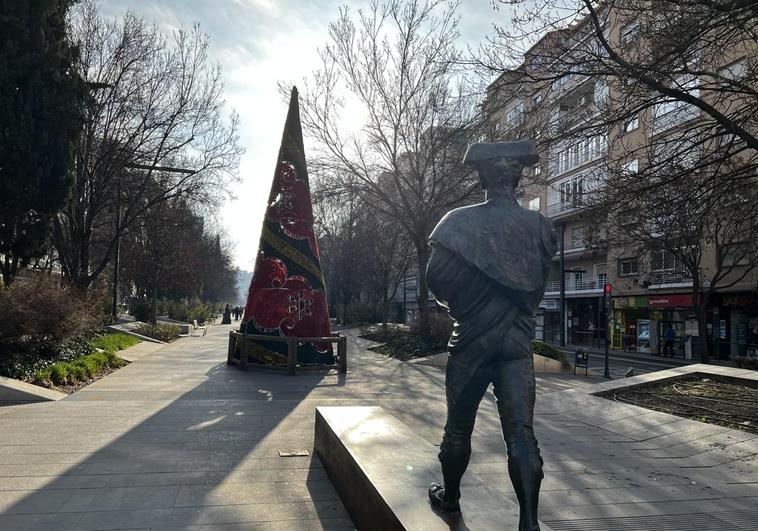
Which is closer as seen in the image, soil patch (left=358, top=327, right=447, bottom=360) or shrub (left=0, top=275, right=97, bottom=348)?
shrub (left=0, top=275, right=97, bottom=348)

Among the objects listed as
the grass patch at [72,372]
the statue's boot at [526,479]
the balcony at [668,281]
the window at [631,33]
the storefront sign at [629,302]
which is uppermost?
the window at [631,33]

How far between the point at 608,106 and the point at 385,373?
8415 mm

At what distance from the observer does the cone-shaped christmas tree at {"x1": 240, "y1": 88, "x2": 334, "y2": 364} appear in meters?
14.1

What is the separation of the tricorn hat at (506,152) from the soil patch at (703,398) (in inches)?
253

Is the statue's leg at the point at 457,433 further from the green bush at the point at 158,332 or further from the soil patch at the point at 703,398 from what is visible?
the green bush at the point at 158,332

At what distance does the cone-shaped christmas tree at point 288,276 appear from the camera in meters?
14.1

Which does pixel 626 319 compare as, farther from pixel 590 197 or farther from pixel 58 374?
pixel 58 374

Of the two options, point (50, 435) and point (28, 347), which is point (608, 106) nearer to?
point (50, 435)

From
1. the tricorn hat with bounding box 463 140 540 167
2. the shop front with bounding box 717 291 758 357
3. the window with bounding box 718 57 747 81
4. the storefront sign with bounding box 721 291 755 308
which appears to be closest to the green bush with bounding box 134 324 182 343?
the window with bounding box 718 57 747 81

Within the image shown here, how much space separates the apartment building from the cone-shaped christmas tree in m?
5.34

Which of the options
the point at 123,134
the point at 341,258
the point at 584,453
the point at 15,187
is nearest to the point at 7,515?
the point at 584,453

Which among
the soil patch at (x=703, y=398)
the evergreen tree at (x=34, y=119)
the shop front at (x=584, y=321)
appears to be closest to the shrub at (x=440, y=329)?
the soil patch at (x=703, y=398)

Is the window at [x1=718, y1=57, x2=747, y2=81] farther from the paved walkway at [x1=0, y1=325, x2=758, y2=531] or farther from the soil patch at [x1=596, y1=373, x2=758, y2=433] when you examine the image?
the paved walkway at [x1=0, y1=325, x2=758, y2=531]

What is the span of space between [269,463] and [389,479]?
2376 mm
